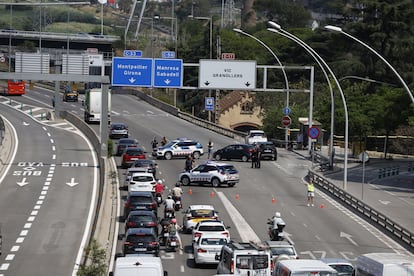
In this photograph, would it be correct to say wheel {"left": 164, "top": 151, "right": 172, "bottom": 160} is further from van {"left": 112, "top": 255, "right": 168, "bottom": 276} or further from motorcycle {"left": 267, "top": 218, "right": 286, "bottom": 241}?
van {"left": 112, "top": 255, "right": 168, "bottom": 276}

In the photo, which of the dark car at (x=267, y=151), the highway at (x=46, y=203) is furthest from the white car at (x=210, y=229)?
the dark car at (x=267, y=151)

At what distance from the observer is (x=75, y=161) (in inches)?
2552

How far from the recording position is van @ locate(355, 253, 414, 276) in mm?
24844

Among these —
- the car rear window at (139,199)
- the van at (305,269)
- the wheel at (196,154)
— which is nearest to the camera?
the van at (305,269)

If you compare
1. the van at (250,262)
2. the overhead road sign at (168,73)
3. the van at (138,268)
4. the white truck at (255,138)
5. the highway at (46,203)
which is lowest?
the highway at (46,203)

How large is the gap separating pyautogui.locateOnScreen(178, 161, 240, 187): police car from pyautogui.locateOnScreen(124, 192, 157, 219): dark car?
10.9m

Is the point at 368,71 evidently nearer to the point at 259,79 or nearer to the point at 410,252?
the point at 259,79

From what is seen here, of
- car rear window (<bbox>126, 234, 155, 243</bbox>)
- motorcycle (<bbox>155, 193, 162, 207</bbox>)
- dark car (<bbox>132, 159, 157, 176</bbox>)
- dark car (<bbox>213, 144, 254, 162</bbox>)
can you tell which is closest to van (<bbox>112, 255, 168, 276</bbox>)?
car rear window (<bbox>126, 234, 155, 243</bbox>)

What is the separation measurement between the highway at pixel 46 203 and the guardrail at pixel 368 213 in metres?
13.1

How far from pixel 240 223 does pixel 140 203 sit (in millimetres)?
4619

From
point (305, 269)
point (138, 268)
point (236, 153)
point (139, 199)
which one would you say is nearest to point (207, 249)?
point (138, 268)

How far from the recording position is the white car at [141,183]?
47969 millimetres

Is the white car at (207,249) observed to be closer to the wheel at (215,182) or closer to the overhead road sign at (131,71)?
the wheel at (215,182)

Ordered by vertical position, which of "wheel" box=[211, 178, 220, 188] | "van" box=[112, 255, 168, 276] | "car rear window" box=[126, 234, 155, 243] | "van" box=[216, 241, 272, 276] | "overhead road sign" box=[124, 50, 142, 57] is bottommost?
"wheel" box=[211, 178, 220, 188]
